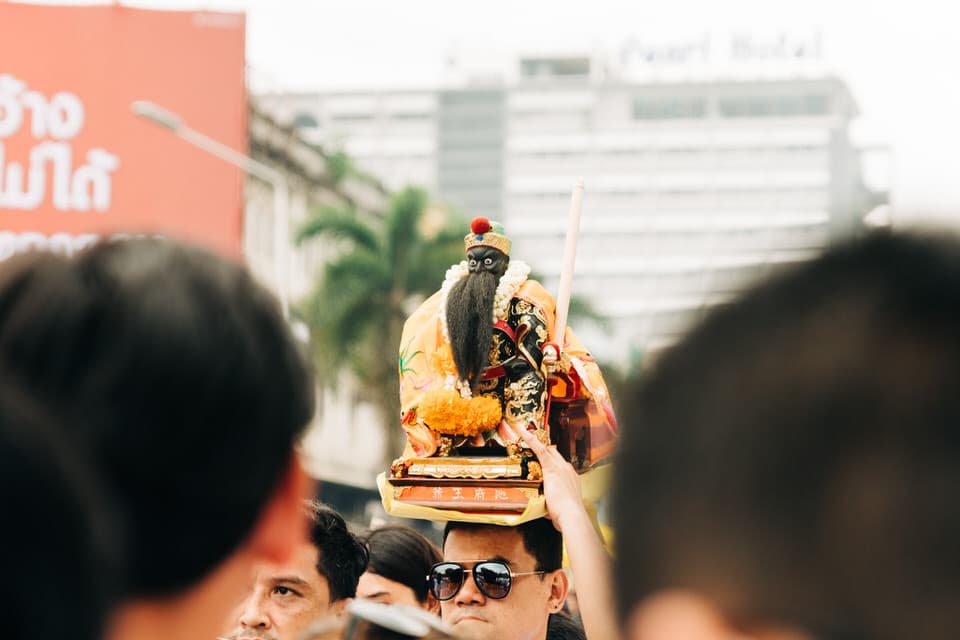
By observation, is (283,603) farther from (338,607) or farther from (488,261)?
(488,261)

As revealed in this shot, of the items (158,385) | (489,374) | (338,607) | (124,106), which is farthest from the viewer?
(124,106)

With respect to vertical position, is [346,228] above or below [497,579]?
below

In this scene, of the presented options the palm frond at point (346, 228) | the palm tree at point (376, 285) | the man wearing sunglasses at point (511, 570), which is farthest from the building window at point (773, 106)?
the man wearing sunglasses at point (511, 570)

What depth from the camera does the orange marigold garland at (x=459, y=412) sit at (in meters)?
3.73

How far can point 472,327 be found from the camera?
3.81 m

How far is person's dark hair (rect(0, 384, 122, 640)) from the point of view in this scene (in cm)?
110

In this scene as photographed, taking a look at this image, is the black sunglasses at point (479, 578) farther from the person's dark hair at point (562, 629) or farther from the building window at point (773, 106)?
the building window at point (773, 106)

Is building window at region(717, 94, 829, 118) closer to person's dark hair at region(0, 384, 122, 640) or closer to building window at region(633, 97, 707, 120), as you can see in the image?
building window at region(633, 97, 707, 120)

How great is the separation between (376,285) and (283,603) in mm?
27352

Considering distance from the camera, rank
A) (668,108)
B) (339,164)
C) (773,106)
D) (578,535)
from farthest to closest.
Answer: (668,108) → (773,106) → (339,164) → (578,535)

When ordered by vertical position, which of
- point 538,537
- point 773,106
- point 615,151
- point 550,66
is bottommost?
point 538,537

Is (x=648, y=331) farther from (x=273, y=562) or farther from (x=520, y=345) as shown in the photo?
(x=520, y=345)

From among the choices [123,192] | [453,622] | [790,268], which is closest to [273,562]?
[790,268]

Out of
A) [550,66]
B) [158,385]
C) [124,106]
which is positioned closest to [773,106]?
[550,66]
